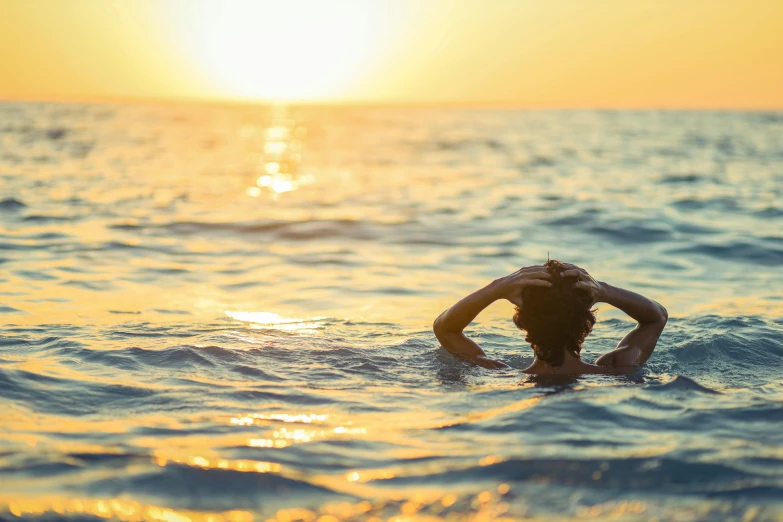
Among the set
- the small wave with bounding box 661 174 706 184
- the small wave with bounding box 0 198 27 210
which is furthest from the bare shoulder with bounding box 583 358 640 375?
the small wave with bounding box 661 174 706 184

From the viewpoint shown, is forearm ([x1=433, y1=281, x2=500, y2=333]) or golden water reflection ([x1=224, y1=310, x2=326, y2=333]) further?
golden water reflection ([x1=224, y1=310, x2=326, y2=333])

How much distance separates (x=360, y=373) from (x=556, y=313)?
1.69 metres

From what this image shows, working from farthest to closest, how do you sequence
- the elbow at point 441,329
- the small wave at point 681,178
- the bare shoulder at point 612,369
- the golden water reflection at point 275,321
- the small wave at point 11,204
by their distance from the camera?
the small wave at point 681,178 < the small wave at point 11,204 < the golden water reflection at point 275,321 < the elbow at point 441,329 < the bare shoulder at point 612,369

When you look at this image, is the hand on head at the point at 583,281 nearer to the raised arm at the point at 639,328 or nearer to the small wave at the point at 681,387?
the raised arm at the point at 639,328

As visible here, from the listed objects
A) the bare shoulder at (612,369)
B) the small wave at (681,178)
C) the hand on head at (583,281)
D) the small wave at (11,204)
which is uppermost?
the small wave at (681,178)

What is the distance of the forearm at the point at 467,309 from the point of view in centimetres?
586

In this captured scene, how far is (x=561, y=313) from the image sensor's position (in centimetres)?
557

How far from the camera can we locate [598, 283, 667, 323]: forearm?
5.88 metres

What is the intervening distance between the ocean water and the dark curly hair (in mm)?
320

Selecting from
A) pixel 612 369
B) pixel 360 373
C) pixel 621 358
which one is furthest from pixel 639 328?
pixel 360 373

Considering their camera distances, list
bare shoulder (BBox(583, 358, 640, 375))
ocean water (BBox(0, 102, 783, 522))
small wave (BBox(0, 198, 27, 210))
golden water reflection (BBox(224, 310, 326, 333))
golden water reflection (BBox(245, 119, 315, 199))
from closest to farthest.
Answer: ocean water (BBox(0, 102, 783, 522)), bare shoulder (BBox(583, 358, 640, 375)), golden water reflection (BBox(224, 310, 326, 333)), small wave (BBox(0, 198, 27, 210)), golden water reflection (BBox(245, 119, 315, 199))

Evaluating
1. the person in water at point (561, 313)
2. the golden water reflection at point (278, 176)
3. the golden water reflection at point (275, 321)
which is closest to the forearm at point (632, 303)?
the person in water at point (561, 313)

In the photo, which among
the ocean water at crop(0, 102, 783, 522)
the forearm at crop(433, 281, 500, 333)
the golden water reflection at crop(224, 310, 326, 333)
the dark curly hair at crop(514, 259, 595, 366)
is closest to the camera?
the ocean water at crop(0, 102, 783, 522)

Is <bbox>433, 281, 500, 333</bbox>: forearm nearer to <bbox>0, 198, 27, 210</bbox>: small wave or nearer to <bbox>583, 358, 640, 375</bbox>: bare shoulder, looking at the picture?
<bbox>583, 358, 640, 375</bbox>: bare shoulder
